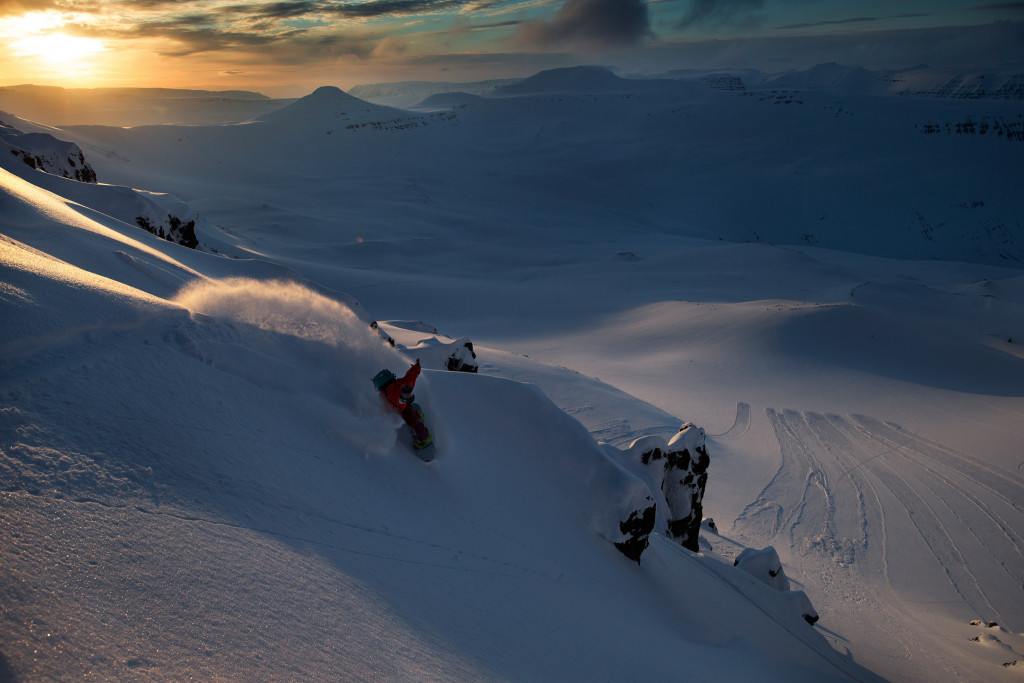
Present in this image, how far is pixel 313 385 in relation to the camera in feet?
15.7

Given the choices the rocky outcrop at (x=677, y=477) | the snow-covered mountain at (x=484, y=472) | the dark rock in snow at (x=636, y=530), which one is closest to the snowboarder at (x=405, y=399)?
the snow-covered mountain at (x=484, y=472)

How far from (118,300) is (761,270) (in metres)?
30.9

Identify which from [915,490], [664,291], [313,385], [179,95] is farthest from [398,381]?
[179,95]

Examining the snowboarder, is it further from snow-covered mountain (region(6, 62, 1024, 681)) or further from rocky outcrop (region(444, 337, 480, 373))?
rocky outcrop (region(444, 337, 480, 373))

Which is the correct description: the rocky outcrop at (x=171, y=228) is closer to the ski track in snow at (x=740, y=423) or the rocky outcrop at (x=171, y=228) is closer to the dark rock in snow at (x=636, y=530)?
the dark rock in snow at (x=636, y=530)

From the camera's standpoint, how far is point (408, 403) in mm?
4797

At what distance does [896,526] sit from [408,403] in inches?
415

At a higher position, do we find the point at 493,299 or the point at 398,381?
the point at 398,381

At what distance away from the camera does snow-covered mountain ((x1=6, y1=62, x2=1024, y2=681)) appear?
2.78 metres

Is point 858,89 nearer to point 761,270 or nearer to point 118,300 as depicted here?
point 761,270

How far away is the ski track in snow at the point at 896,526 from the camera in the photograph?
9.16 m

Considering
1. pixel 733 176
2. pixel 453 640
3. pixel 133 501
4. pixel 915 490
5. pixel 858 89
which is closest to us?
pixel 133 501

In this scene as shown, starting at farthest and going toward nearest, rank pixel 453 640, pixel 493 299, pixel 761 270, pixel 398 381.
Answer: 1. pixel 761 270
2. pixel 493 299
3. pixel 398 381
4. pixel 453 640

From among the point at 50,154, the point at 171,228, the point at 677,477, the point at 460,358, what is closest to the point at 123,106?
the point at 50,154
